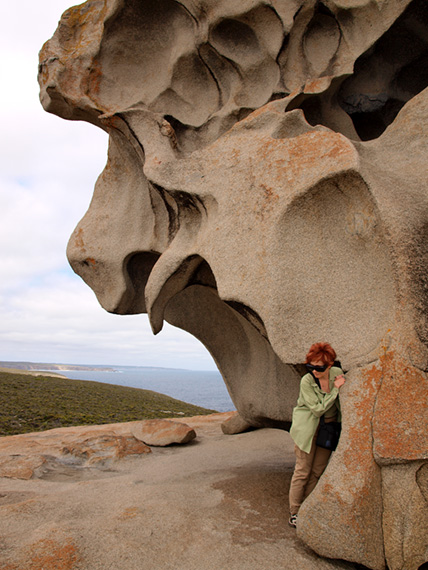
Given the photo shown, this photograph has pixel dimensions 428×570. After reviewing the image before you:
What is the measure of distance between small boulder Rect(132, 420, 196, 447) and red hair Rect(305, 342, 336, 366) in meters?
5.07

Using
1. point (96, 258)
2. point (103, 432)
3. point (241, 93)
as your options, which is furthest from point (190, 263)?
point (103, 432)

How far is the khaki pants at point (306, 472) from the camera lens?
4.08 meters

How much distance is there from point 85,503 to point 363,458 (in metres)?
2.96

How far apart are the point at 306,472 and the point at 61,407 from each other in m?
12.8

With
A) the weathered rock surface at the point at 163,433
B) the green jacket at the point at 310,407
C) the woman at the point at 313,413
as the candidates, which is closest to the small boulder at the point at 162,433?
the weathered rock surface at the point at 163,433

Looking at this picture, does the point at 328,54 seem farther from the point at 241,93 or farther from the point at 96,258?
the point at 96,258

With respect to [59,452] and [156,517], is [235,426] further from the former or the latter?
[156,517]

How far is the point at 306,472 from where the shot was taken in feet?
13.5

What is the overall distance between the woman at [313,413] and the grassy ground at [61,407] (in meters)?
9.96

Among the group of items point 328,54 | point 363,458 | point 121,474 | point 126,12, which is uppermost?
point 126,12

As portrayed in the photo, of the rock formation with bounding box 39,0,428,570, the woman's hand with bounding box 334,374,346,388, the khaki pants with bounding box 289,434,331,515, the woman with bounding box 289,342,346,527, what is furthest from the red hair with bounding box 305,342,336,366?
the khaki pants with bounding box 289,434,331,515

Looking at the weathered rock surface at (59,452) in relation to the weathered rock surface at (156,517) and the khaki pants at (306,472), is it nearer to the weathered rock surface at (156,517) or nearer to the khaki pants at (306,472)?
the weathered rock surface at (156,517)

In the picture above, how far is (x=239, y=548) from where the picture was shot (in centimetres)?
380

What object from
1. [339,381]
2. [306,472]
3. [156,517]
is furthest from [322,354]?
[156,517]
